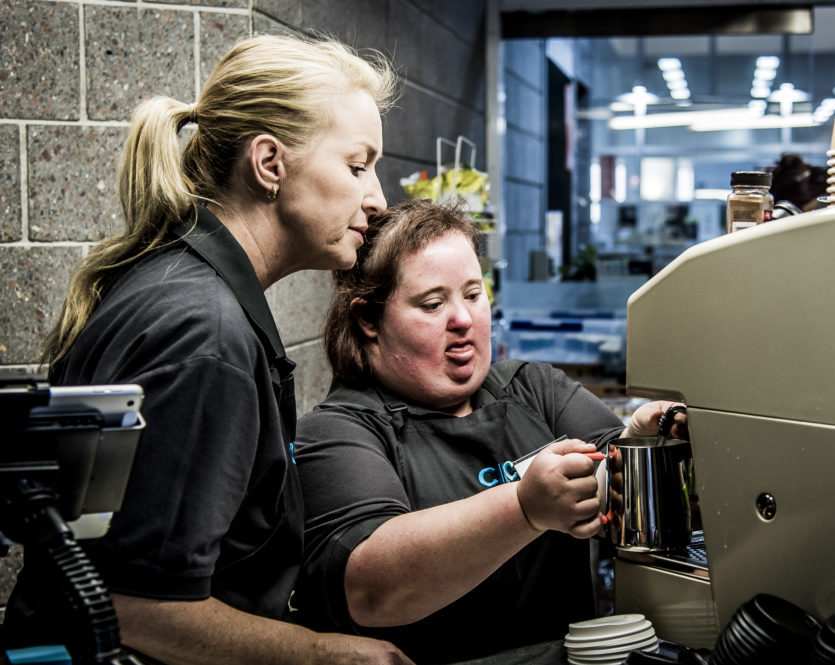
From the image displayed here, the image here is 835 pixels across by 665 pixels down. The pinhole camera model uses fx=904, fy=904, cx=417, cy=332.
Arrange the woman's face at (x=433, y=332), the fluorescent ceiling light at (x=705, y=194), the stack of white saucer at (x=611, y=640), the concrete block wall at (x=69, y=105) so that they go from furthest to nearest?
the fluorescent ceiling light at (x=705, y=194)
the concrete block wall at (x=69, y=105)
the woman's face at (x=433, y=332)
the stack of white saucer at (x=611, y=640)

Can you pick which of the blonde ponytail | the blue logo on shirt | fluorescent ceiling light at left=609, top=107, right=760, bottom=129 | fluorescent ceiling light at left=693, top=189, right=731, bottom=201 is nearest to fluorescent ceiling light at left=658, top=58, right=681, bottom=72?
fluorescent ceiling light at left=609, top=107, right=760, bottom=129

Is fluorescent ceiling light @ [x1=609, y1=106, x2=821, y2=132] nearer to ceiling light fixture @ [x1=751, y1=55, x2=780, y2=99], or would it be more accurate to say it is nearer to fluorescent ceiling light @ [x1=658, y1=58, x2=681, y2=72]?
ceiling light fixture @ [x1=751, y1=55, x2=780, y2=99]

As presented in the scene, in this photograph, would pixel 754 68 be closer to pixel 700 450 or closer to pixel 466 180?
pixel 466 180

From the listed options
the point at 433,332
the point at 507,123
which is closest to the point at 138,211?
the point at 433,332

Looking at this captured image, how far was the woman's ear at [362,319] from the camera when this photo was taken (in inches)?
57.9

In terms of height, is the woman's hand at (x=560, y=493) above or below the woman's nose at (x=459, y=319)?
below

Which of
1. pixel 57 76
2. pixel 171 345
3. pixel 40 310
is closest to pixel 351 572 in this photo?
pixel 171 345

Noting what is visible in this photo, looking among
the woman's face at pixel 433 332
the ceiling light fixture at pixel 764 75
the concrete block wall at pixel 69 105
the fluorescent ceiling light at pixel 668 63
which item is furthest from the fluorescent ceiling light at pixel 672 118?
the woman's face at pixel 433 332

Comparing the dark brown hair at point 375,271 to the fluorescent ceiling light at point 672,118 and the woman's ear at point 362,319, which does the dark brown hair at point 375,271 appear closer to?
the woman's ear at point 362,319

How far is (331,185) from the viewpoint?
46.9 inches

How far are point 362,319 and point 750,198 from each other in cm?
62

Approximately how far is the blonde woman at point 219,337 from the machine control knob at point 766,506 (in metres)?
0.47

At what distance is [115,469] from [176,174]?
1.65 ft

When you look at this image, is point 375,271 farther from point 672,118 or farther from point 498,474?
point 672,118
